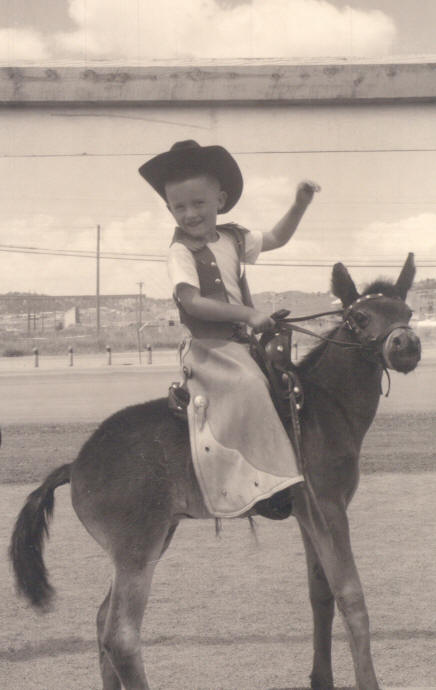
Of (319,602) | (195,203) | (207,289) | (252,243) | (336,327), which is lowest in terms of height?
(319,602)

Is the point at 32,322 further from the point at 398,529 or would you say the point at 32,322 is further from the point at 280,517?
the point at 398,529

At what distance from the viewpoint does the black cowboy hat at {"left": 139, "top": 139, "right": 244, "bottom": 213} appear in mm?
3131

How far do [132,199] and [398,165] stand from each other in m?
1.04

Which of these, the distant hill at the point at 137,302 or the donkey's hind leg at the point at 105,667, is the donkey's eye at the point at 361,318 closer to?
the distant hill at the point at 137,302

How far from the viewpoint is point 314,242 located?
378 cm

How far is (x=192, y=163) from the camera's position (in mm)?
3148

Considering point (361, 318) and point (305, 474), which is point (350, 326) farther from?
point (305, 474)

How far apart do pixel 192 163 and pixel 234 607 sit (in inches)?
99.7

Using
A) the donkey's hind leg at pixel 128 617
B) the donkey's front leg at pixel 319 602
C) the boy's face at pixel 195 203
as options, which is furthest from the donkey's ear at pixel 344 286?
the donkey's hind leg at pixel 128 617

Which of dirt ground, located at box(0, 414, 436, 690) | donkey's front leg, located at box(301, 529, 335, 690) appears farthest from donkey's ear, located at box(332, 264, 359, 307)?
dirt ground, located at box(0, 414, 436, 690)

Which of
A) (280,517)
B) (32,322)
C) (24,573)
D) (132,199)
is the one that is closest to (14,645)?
(24,573)

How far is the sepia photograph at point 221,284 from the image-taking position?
3.14 meters

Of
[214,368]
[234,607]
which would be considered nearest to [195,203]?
[214,368]

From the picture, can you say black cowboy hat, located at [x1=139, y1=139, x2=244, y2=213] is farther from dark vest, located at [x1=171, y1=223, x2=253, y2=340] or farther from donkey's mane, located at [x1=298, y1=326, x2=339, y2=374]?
donkey's mane, located at [x1=298, y1=326, x2=339, y2=374]
